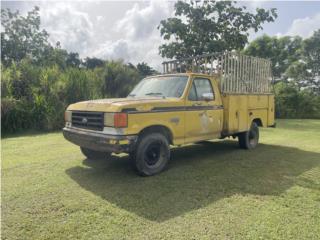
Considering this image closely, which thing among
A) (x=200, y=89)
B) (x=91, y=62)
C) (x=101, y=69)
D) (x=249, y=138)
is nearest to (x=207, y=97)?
(x=200, y=89)

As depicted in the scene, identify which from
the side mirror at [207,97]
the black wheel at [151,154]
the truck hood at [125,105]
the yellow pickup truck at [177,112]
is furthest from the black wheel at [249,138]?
the black wheel at [151,154]

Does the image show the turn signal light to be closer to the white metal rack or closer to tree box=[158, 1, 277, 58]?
the white metal rack

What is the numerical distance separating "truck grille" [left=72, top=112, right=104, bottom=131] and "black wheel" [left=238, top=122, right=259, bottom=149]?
4254mm

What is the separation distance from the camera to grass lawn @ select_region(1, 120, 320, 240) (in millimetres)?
3420

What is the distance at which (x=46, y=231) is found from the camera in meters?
3.38

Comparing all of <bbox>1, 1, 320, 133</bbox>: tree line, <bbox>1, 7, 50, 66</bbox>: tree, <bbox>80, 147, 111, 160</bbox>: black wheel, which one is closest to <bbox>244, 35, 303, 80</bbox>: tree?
<bbox>1, 1, 320, 133</bbox>: tree line

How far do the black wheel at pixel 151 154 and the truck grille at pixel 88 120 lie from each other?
0.80 m

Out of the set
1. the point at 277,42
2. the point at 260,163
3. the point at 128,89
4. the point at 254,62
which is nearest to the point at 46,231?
the point at 260,163

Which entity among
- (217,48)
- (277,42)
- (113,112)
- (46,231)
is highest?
(277,42)

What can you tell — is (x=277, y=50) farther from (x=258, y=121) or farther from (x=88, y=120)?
(x=88, y=120)

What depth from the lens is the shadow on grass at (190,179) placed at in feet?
13.8

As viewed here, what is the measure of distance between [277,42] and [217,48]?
59.0ft

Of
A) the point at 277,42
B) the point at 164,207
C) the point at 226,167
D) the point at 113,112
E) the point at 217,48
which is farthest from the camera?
the point at 277,42

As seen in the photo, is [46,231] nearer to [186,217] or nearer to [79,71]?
[186,217]
